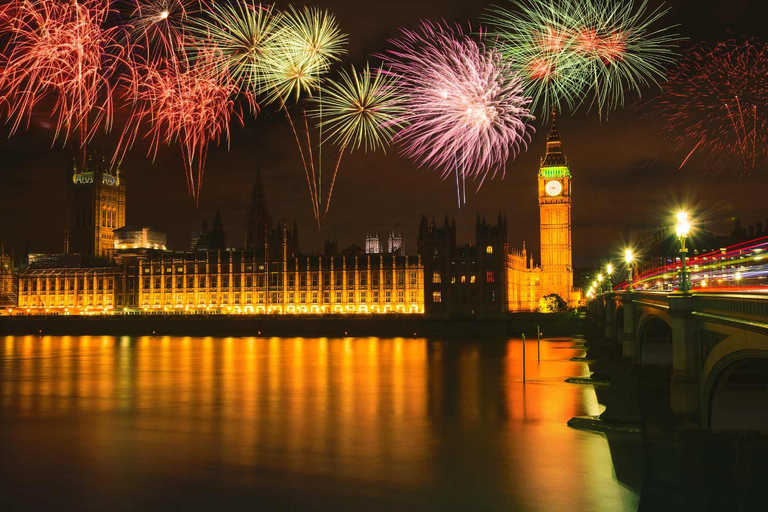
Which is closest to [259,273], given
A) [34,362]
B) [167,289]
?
[167,289]

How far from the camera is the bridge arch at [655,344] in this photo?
29.4 metres

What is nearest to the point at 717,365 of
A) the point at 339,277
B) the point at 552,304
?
the point at 339,277

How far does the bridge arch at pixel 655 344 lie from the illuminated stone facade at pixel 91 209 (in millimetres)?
106332

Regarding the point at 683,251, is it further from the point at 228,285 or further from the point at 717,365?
the point at 228,285

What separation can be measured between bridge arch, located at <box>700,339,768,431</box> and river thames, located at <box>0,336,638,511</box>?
8.42ft

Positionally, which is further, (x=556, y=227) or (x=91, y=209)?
(x=91, y=209)

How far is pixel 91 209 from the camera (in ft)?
401

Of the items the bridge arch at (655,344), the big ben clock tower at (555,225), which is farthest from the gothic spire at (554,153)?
the bridge arch at (655,344)

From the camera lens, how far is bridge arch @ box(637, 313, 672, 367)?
29378 mm

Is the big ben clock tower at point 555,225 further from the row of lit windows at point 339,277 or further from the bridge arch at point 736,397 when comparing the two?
the bridge arch at point 736,397

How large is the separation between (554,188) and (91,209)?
72712mm

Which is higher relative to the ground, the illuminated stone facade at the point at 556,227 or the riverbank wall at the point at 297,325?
the illuminated stone facade at the point at 556,227

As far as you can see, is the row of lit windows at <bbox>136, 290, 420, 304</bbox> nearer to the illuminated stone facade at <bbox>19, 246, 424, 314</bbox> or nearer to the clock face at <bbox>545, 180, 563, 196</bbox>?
the illuminated stone facade at <bbox>19, 246, 424, 314</bbox>

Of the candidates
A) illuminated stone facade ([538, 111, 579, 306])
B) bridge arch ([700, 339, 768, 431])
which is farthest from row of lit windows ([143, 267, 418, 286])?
bridge arch ([700, 339, 768, 431])
